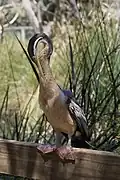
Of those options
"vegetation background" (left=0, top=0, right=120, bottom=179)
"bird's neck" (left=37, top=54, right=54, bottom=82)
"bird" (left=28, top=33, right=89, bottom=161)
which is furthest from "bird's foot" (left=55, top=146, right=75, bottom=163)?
"vegetation background" (left=0, top=0, right=120, bottom=179)

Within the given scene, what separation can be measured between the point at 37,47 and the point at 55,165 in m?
0.41

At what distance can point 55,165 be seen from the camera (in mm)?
1778

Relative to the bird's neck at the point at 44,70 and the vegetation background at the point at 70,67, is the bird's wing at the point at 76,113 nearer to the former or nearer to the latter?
the bird's neck at the point at 44,70

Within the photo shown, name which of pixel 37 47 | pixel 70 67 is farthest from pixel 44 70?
pixel 70 67

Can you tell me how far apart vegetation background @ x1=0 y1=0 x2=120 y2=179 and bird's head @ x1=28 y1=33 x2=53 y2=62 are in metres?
0.90

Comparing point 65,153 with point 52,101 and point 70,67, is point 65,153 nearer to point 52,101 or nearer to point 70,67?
point 52,101

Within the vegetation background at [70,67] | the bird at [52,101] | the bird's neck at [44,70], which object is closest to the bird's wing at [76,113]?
the bird at [52,101]

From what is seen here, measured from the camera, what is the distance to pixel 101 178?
5.40 feet

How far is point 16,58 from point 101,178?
17.0 ft

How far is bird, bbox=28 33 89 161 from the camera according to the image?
1.75 m

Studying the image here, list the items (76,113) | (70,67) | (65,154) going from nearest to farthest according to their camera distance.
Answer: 1. (65,154)
2. (76,113)
3. (70,67)

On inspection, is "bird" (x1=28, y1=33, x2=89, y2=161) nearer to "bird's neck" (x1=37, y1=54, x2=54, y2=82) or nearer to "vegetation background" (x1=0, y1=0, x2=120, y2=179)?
"bird's neck" (x1=37, y1=54, x2=54, y2=82)

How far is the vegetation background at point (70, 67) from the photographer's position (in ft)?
9.25

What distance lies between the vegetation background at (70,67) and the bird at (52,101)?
675mm
